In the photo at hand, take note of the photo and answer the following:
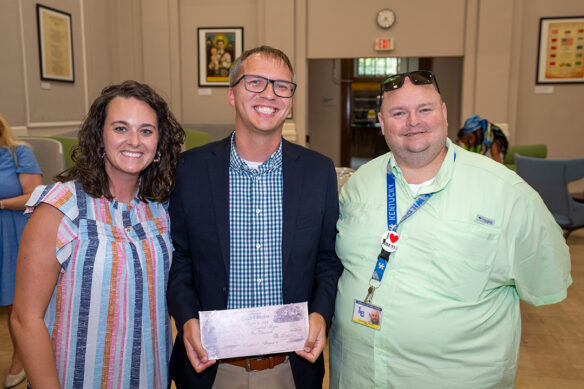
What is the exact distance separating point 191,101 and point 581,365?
25.0 ft

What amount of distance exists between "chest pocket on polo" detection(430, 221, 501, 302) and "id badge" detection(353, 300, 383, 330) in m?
0.22

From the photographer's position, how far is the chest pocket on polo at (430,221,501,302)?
1558mm

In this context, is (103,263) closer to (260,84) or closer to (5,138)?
(260,84)

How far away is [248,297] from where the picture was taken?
1.60 metres

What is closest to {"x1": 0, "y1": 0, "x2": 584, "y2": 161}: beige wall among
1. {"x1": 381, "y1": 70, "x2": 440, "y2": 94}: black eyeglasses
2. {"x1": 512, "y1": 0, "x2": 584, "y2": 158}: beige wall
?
{"x1": 512, "y1": 0, "x2": 584, "y2": 158}: beige wall

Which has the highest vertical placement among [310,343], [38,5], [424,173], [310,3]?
[310,3]

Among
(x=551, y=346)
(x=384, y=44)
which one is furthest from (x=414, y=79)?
(x=384, y=44)

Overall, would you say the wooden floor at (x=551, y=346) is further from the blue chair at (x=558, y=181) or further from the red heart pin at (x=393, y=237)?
the red heart pin at (x=393, y=237)

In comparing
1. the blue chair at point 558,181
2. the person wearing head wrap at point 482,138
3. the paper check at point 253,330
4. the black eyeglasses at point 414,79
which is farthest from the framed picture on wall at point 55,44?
the blue chair at point 558,181

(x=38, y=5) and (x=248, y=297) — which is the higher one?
(x=38, y=5)

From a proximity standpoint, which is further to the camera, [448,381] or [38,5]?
[38,5]

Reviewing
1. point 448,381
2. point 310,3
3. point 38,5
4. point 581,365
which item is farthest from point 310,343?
point 310,3

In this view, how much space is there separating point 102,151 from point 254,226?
1.88 feet

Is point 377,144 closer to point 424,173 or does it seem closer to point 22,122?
point 22,122
